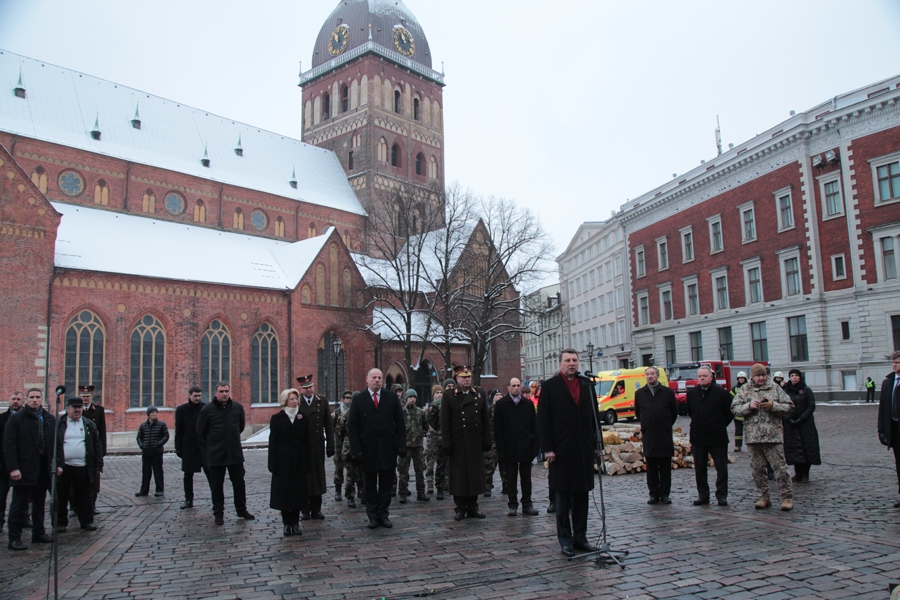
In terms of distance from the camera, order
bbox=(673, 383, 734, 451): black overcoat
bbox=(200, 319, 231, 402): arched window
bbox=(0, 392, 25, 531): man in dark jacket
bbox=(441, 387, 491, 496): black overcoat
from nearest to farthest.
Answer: bbox=(0, 392, 25, 531): man in dark jacket
bbox=(441, 387, 491, 496): black overcoat
bbox=(673, 383, 734, 451): black overcoat
bbox=(200, 319, 231, 402): arched window

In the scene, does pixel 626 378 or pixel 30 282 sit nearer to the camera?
pixel 30 282

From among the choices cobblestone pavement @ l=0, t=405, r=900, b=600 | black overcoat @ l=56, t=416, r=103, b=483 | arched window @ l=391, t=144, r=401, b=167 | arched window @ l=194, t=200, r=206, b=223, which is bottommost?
cobblestone pavement @ l=0, t=405, r=900, b=600

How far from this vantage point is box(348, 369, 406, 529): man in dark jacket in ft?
27.5

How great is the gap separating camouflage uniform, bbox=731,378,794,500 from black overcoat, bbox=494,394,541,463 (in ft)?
8.92

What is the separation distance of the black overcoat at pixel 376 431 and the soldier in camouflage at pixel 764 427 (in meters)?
4.47

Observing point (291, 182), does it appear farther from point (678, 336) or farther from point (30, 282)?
point (678, 336)

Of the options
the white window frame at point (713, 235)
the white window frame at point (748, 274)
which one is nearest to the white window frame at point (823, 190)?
the white window frame at point (748, 274)

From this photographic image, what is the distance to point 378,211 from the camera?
44656 millimetres

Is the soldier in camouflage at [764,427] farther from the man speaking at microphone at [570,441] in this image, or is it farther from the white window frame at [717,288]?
the white window frame at [717,288]

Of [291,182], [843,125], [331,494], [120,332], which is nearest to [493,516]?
[331,494]

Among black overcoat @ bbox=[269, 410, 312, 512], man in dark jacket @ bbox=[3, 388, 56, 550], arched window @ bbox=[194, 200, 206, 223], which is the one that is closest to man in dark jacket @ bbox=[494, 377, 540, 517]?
black overcoat @ bbox=[269, 410, 312, 512]

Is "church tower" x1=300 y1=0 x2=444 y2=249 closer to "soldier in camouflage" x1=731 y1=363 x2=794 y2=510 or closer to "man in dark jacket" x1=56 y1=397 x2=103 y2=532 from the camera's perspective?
"man in dark jacket" x1=56 y1=397 x2=103 y2=532

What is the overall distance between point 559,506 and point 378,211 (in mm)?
39162

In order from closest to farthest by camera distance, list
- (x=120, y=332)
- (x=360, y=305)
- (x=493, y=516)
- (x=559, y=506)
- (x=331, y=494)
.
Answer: (x=559, y=506) < (x=493, y=516) < (x=331, y=494) < (x=120, y=332) < (x=360, y=305)
